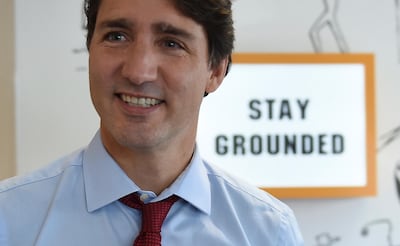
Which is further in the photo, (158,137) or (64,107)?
(64,107)

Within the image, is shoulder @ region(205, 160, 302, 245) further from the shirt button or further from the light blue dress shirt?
the shirt button

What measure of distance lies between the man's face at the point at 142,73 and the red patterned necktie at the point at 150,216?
0.08m

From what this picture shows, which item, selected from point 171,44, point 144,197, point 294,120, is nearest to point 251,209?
point 144,197

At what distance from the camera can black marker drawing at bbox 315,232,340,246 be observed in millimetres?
1570

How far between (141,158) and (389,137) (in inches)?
36.8

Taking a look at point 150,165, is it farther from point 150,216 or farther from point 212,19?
point 212,19

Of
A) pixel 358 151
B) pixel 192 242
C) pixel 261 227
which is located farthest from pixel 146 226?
pixel 358 151

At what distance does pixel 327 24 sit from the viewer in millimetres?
1557

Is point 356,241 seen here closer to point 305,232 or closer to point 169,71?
point 305,232

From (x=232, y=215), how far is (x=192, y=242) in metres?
0.08

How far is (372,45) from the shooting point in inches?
62.2

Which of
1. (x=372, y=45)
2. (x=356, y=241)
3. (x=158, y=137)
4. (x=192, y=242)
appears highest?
(x=372, y=45)

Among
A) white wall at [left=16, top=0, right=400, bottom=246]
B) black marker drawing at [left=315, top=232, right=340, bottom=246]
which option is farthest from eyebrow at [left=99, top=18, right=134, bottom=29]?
black marker drawing at [left=315, top=232, right=340, bottom=246]

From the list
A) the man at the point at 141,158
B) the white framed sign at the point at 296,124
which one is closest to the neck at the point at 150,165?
the man at the point at 141,158
